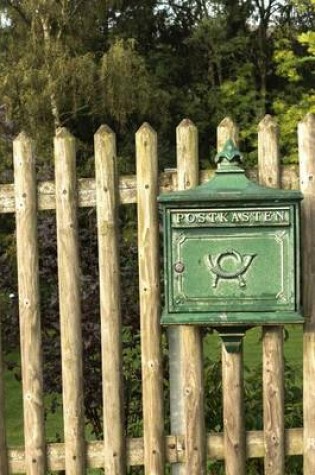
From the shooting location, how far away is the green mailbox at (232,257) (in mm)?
3400

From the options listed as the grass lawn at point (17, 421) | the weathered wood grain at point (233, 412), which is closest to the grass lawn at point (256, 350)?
the grass lawn at point (17, 421)

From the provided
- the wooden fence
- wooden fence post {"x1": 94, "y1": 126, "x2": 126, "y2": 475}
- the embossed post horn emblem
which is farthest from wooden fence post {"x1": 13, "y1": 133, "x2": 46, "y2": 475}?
the embossed post horn emblem

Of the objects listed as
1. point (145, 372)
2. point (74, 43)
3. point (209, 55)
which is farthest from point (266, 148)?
point (209, 55)

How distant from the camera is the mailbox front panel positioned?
341cm

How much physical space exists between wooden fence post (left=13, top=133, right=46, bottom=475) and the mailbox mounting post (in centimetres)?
60

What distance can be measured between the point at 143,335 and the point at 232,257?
54cm

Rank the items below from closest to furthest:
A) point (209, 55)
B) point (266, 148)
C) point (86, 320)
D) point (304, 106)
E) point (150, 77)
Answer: point (266, 148), point (86, 320), point (304, 106), point (150, 77), point (209, 55)

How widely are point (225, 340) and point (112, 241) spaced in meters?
0.64

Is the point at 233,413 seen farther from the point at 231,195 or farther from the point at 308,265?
the point at 231,195

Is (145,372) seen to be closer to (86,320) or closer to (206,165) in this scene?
(86,320)

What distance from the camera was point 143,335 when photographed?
3646 mm

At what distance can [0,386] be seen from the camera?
3.74 m

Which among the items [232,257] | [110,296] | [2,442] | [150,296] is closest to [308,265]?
[232,257]

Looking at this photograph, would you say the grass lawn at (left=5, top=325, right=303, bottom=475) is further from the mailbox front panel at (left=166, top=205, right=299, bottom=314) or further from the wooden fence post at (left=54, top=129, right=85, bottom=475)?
the mailbox front panel at (left=166, top=205, right=299, bottom=314)
